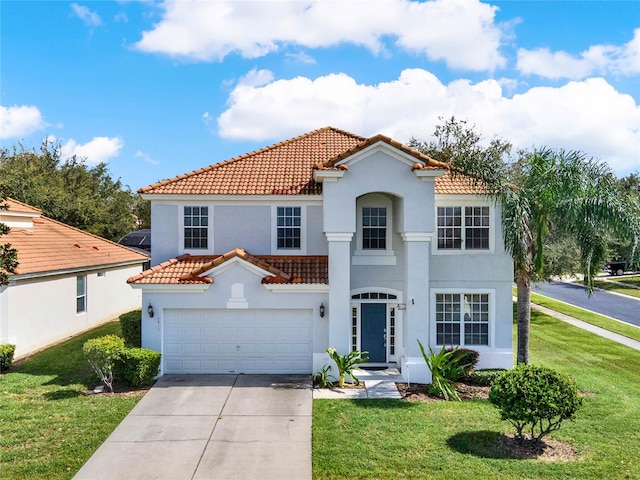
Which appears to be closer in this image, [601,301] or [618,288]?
[601,301]

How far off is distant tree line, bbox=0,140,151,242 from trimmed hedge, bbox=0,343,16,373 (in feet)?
64.6

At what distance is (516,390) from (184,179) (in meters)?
13.0

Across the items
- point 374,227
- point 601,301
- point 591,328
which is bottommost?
point 591,328

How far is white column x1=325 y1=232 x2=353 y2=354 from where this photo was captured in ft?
47.1

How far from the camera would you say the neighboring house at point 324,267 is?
14469 millimetres

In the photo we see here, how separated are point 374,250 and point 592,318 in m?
21.2

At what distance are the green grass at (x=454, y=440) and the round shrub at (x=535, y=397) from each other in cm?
86

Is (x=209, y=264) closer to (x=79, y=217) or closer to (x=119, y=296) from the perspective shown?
(x=119, y=296)

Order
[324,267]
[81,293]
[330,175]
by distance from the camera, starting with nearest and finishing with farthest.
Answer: [330,175] → [324,267] → [81,293]

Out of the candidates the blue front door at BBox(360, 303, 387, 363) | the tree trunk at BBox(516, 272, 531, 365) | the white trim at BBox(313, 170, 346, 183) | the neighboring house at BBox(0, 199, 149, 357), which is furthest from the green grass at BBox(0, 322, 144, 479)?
the tree trunk at BBox(516, 272, 531, 365)

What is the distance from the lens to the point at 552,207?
45.1 ft

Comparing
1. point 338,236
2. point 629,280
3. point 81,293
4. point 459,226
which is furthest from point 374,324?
point 629,280

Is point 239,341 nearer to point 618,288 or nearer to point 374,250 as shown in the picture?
point 374,250

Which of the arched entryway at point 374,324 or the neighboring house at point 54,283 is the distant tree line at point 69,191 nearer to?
the neighboring house at point 54,283
